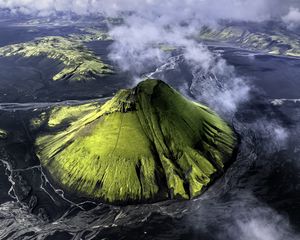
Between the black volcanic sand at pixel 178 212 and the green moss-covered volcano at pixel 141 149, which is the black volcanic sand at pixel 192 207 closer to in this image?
the black volcanic sand at pixel 178 212

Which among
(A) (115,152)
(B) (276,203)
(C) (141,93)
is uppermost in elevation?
(C) (141,93)

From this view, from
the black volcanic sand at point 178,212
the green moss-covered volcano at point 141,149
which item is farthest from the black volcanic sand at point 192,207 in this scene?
the green moss-covered volcano at point 141,149

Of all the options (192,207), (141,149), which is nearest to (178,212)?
(192,207)

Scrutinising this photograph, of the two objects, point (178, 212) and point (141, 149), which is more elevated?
point (141, 149)

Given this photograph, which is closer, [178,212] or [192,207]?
[178,212]

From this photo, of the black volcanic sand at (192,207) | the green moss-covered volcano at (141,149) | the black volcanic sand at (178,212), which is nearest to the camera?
the black volcanic sand at (178,212)

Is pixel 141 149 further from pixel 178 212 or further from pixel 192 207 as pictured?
pixel 192 207

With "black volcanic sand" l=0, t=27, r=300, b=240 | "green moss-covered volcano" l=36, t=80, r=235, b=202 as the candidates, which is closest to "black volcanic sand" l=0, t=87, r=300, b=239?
"black volcanic sand" l=0, t=27, r=300, b=240

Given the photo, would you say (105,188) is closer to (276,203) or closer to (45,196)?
(45,196)

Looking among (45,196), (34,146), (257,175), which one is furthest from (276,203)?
(34,146)
